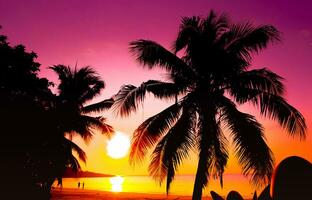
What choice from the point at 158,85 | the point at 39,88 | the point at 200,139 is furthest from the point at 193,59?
the point at 39,88

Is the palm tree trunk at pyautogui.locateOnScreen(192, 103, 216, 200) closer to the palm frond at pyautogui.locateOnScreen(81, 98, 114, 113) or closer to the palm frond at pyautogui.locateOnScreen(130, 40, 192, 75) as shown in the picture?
the palm frond at pyautogui.locateOnScreen(130, 40, 192, 75)

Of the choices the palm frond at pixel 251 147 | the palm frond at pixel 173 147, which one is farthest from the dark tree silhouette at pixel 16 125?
the palm frond at pixel 251 147

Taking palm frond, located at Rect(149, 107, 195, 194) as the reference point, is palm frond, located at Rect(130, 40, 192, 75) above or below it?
above

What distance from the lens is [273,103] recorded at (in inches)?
367

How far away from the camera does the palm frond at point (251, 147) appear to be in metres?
8.62

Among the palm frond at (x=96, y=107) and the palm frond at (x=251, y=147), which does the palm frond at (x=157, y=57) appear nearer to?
the palm frond at (x=251, y=147)

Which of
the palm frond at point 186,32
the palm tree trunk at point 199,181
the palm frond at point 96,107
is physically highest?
the palm frond at point 186,32

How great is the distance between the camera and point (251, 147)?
888 cm

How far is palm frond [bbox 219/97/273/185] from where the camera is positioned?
8617 mm

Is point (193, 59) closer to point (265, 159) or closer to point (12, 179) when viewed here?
point (265, 159)

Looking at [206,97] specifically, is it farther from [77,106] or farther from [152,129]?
[77,106]

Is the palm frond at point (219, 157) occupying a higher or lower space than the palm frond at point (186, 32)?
lower

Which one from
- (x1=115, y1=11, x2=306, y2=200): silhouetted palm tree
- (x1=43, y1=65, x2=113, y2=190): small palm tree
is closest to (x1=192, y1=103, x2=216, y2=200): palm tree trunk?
(x1=115, y1=11, x2=306, y2=200): silhouetted palm tree

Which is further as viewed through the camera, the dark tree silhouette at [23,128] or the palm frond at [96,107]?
the palm frond at [96,107]
